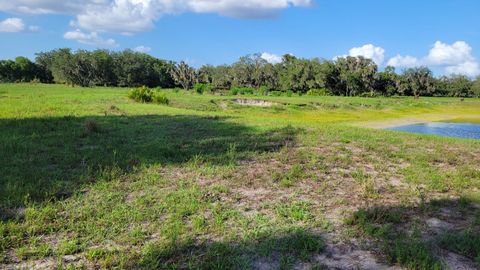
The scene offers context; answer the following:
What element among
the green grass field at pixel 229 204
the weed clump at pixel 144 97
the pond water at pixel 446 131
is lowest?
the pond water at pixel 446 131

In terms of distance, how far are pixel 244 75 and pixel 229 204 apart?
331 ft

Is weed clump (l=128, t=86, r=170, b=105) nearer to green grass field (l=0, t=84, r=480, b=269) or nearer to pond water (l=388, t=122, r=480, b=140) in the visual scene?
pond water (l=388, t=122, r=480, b=140)

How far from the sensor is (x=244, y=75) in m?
106

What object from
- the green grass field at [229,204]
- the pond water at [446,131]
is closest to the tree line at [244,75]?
the pond water at [446,131]

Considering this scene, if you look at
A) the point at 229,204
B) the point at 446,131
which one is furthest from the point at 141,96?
the point at 229,204

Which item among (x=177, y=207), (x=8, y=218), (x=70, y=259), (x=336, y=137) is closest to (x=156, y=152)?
(x=177, y=207)

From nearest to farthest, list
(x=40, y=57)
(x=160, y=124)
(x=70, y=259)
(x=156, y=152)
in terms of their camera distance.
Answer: (x=70, y=259) < (x=156, y=152) < (x=160, y=124) < (x=40, y=57)

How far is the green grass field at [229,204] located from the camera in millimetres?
4496

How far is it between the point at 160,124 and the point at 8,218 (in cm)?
1019

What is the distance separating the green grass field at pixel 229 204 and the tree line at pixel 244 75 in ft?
250

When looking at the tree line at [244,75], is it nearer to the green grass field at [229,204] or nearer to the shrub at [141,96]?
the shrub at [141,96]

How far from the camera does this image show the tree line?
90375mm

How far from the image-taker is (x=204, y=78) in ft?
372

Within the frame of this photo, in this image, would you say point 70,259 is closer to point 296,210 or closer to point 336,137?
point 296,210
